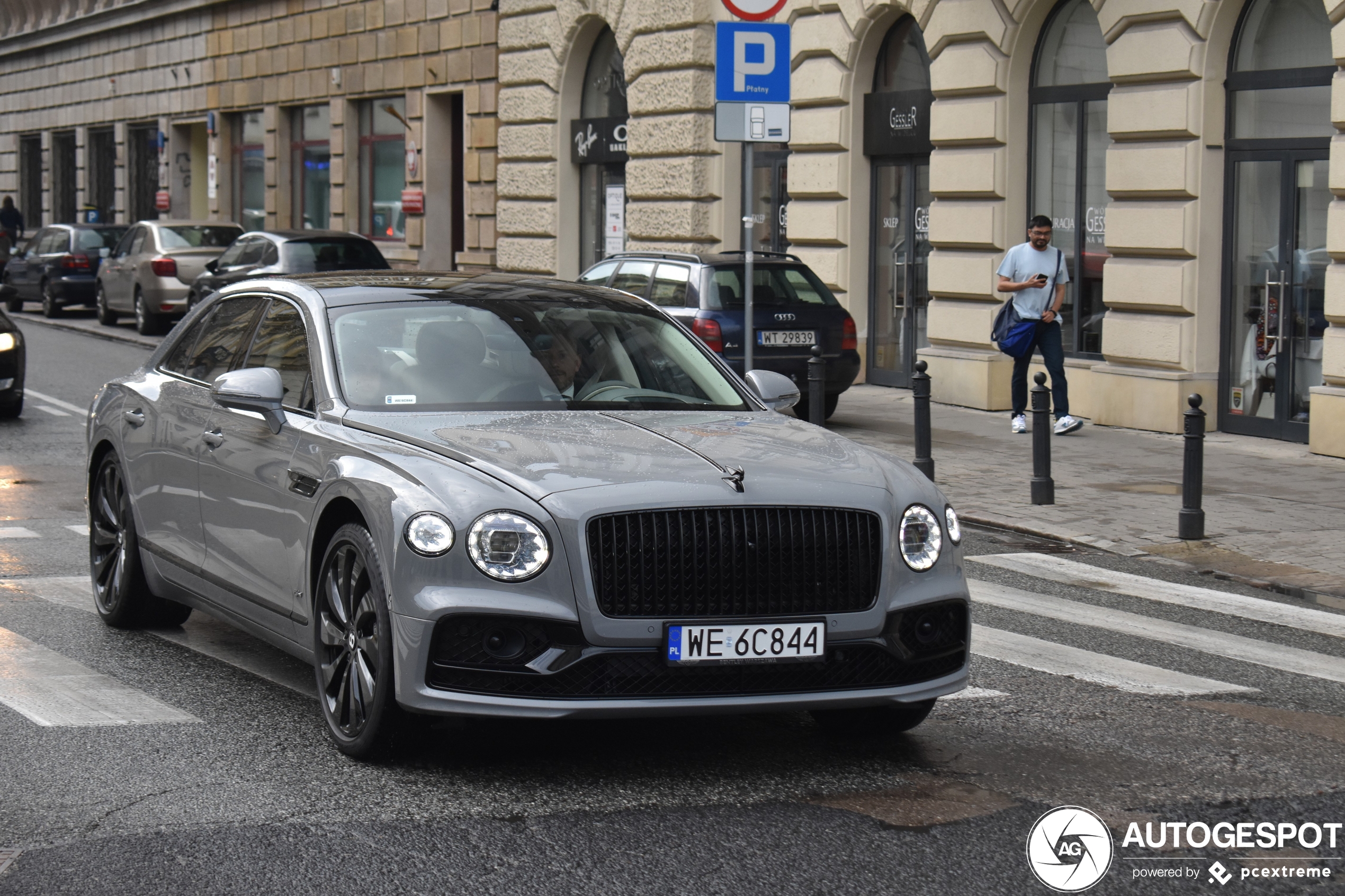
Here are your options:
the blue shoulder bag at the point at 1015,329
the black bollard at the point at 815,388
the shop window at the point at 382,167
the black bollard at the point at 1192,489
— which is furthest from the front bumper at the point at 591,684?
the shop window at the point at 382,167

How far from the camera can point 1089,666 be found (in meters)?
6.96

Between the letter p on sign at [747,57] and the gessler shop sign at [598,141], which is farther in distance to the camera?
the gessler shop sign at [598,141]

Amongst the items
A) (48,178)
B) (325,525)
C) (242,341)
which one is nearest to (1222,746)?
(325,525)

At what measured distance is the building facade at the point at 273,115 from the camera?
93.2ft

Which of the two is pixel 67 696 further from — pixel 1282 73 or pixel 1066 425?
pixel 1282 73

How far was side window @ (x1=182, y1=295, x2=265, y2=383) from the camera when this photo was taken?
22.6 ft

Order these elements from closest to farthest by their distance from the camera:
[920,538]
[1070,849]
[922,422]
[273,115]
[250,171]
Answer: [1070,849] → [920,538] → [922,422] → [273,115] → [250,171]

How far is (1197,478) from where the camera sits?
33.8 feet

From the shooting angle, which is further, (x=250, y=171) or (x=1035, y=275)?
(x=250, y=171)

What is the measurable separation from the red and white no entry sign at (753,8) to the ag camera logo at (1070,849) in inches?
326

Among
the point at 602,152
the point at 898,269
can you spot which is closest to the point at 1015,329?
the point at 898,269

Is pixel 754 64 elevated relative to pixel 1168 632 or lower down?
elevated

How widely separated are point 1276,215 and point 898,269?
525 centimetres

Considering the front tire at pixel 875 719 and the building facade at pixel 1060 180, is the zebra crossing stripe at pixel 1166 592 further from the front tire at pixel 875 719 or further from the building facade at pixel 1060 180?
the building facade at pixel 1060 180
